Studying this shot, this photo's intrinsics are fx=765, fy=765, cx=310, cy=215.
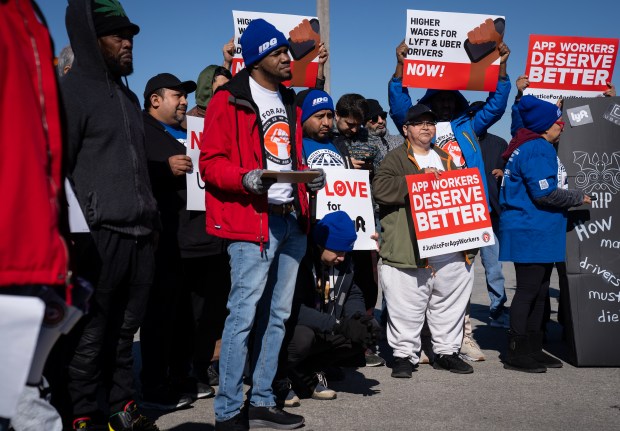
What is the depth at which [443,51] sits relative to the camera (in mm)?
6789

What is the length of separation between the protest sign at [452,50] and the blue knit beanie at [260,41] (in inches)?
99.0

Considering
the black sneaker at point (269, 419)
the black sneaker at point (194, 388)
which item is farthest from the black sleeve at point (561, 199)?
the black sneaker at point (194, 388)

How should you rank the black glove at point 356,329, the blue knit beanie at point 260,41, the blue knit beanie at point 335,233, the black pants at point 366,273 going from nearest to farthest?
the blue knit beanie at point 260,41, the black glove at point 356,329, the blue knit beanie at point 335,233, the black pants at point 366,273

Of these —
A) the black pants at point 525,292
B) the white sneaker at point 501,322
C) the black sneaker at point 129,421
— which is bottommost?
the white sneaker at point 501,322

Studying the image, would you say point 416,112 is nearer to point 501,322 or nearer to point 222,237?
point 222,237

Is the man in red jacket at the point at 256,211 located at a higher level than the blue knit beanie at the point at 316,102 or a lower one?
lower

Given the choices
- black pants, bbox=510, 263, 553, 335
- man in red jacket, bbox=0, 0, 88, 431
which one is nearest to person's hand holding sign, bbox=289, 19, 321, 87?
black pants, bbox=510, 263, 553, 335

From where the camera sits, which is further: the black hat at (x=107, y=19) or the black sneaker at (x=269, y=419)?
the black sneaker at (x=269, y=419)

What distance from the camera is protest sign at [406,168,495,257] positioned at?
5.82m

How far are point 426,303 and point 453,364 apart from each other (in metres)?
0.52

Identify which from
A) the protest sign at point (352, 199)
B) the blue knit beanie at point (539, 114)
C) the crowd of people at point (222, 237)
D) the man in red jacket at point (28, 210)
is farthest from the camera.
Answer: the blue knit beanie at point (539, 114)

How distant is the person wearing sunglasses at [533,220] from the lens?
6012 mm

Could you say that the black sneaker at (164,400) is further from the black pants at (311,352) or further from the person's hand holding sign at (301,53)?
the person's hand holding sign at (301,53)

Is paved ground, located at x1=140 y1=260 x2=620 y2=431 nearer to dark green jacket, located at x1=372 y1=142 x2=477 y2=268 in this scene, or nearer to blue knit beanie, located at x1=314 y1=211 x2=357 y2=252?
dark green jacket, located at x1=372 y1=142 x2=477 y2=268
